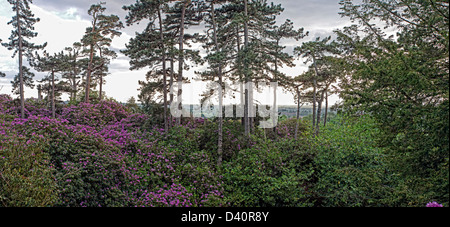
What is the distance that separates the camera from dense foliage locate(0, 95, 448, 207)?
27.0ft

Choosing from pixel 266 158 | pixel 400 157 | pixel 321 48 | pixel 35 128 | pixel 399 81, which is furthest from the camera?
pixel 321 48

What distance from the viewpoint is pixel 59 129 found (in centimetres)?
1183

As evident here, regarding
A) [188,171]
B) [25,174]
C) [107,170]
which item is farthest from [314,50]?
[25,174]

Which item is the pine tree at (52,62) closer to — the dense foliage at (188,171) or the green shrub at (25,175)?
the dense foliage at (188,171)

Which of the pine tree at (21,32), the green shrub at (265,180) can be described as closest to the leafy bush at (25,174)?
the green shrub at (265,180)

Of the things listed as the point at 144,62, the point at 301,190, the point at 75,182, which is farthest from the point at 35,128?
the point at 301,190

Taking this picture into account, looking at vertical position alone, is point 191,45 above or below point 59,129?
above

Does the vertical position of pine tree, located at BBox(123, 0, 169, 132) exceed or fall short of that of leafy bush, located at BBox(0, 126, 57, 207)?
it exceeds it

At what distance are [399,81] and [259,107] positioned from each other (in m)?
12.7

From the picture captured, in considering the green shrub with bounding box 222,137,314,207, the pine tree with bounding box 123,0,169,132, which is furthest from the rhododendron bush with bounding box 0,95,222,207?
the pine tree with bounding box 123,0,169,132

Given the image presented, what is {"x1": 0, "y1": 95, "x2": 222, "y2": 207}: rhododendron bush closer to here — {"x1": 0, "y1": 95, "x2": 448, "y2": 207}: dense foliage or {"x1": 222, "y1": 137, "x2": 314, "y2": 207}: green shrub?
{"x1": 0, "y1": 95, "x2": 448, "y2": 207}: dense foliage

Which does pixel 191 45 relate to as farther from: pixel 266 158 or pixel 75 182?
pixel 75 182

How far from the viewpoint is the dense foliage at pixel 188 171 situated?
8.23 meters

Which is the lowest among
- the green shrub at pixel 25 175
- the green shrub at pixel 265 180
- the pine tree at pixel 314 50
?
the green shrub at pixel 265 180
